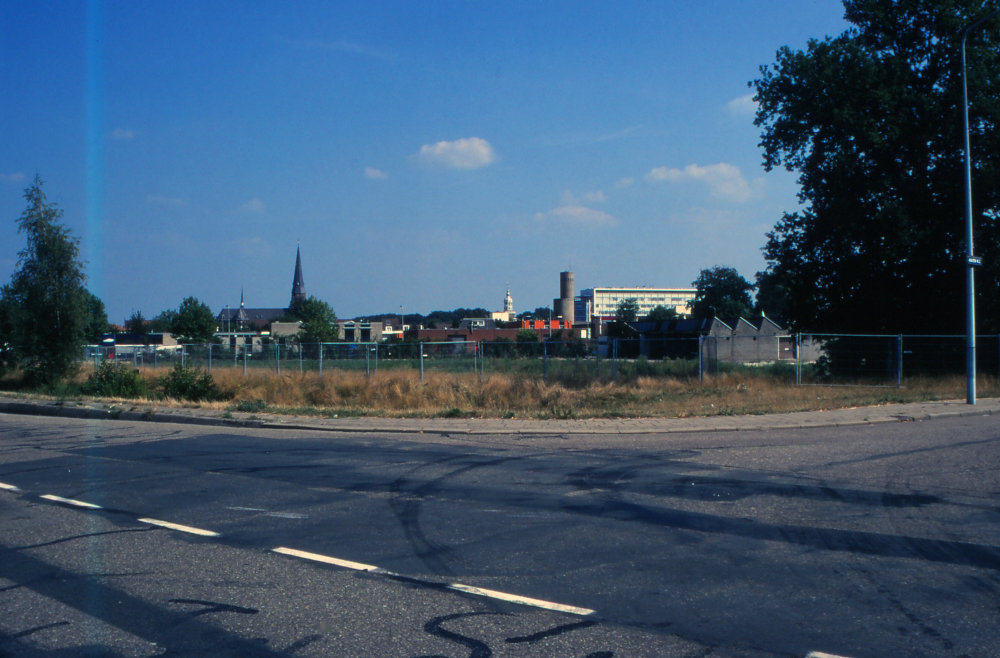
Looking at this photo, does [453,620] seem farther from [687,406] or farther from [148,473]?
[687,406]

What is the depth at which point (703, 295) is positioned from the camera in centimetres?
11600

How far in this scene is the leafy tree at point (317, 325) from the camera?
7162 centimetres

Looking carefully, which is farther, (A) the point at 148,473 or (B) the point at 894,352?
(B) the point at 894,352

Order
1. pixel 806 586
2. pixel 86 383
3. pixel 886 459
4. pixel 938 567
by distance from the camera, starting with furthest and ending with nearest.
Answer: pixel 86 383 < pixel 886 459 < pixel 938 567 < pixel 806 586

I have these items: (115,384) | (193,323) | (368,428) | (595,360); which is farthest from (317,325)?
(368,428)

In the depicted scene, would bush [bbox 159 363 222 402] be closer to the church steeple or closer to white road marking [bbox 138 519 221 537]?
white road marking [bbox 138 519 221 537]

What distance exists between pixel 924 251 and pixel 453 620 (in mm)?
27923

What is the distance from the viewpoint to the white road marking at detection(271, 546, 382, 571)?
575 cm

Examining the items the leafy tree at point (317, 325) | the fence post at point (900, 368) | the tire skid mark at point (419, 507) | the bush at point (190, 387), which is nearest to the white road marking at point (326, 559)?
the tire skid mark at point (419, 507)

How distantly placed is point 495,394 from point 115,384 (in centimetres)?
1261

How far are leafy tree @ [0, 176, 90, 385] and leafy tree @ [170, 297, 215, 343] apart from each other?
53107 mm

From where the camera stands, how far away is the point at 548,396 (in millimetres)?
19422

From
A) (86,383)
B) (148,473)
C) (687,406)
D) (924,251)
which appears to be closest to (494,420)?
(687,406)

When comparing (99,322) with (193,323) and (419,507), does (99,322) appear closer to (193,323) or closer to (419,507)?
(193,323)
